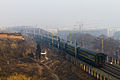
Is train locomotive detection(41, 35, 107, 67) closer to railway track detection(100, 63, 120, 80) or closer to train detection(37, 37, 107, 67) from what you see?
train detection(37, 37, 107, 67)

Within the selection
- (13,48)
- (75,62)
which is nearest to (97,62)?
(75,62)

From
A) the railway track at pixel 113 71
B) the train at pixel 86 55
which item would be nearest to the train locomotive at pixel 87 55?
the train at pixel 86 55

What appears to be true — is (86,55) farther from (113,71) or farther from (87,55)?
(113,71)

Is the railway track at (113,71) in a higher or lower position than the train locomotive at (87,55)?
lower

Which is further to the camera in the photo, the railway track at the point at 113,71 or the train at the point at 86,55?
the train at the point at 86,55

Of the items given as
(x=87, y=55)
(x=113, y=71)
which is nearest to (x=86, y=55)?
(x=87, y=55)

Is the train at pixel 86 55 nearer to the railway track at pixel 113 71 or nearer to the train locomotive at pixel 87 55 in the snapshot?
the train locomotive at pixel 87 55

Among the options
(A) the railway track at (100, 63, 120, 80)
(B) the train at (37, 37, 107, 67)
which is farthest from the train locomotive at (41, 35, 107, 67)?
(A) the railway track at (100, 63, 120, 80)

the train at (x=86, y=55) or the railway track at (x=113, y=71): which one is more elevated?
the train at (x=86, y=55)

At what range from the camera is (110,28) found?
146500mm

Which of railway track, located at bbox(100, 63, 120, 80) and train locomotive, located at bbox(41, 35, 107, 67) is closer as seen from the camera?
railway track, located at bbox(100, 63, 120, 80)

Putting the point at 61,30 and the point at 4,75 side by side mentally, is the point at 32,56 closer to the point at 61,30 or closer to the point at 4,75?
the point at 4,75

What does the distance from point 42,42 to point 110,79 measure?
39.6 m

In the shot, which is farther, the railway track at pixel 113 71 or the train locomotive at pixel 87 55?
the train locomotive at pixel 87 55
